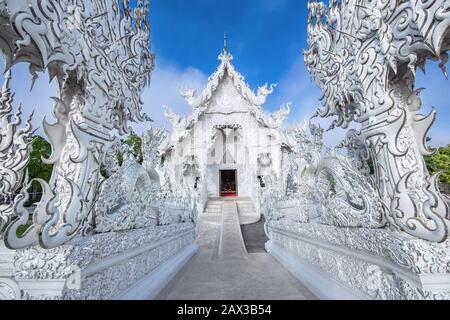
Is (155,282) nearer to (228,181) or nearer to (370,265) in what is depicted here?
(370,265)

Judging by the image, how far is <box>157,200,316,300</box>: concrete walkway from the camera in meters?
3.04

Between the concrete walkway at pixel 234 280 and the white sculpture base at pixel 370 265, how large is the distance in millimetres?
350

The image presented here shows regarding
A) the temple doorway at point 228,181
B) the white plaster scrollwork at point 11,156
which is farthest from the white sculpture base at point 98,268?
the temple doorway at point 228,181

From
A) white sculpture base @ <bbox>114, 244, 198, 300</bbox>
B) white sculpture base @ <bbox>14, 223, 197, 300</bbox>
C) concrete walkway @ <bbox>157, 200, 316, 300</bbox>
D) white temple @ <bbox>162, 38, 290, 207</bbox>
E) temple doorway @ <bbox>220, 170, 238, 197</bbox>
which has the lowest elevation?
concrete walkway @ <bbox>157, 200, 316, 300</bbox>

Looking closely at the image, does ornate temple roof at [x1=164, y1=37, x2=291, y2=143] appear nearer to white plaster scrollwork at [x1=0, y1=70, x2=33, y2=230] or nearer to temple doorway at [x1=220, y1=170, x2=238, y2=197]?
temple doorway at [x1=220, y1=170, x2=238, y2=197]

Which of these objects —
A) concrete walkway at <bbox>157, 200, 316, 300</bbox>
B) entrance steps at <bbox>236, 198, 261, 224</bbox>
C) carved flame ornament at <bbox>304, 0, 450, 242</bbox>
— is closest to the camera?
carved flame ornament at <bbox>304, 0, 450, 242</bbox>

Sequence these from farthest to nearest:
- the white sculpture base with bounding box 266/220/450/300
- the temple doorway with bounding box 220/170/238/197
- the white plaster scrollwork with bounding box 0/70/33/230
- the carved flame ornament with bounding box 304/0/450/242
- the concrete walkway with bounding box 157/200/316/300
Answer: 1. the temple doorway with bounding box 220/170/238/197
2. the white plaster scrollwork with bounding box 0/70/33/230
3. the concrete walkway with bounding box 157/200/316/300
4. the carved flame ornament with bounding box 304/0/450/242
5. the white sculpture base with bounding box 266/220/450/300

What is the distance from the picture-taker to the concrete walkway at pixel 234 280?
3.04m

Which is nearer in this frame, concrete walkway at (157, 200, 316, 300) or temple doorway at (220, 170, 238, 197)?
concrete walkway at (157, 200, 316, 300)

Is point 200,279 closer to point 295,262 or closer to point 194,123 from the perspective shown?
point 295,262

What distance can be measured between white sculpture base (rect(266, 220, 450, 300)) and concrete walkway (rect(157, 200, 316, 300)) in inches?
13.8

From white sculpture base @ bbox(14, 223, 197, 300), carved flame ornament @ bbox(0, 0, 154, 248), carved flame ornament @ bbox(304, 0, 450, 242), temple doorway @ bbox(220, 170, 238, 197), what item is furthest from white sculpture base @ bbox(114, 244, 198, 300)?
temple doorway @ bbox(220, 170, 238, 197)

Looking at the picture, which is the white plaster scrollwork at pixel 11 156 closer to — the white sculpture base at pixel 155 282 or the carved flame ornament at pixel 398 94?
the white sculpture base at pixel 155 282
